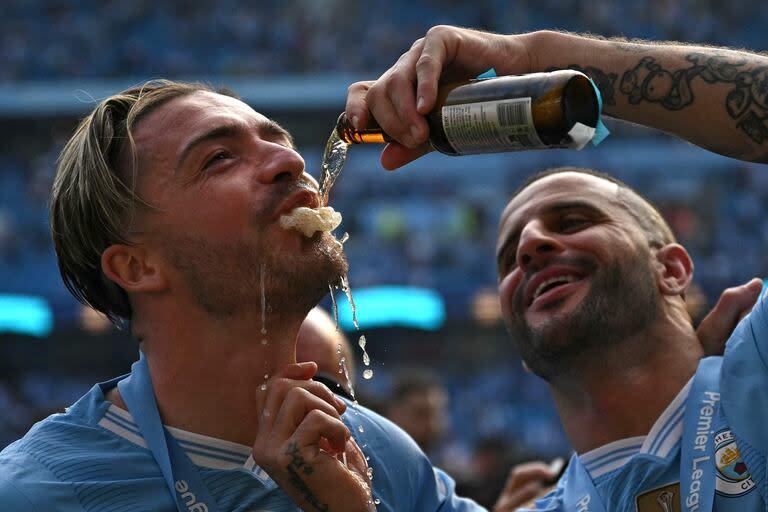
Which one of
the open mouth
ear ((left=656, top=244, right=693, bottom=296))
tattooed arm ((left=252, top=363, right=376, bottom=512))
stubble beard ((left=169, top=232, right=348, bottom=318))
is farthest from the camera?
ear ((left=656, top=244, right=693, bottom=296))

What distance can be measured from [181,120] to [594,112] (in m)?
1.33

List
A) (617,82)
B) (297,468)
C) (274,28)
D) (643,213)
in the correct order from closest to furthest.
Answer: (297,468), (617,82), (643,213), (274,28)

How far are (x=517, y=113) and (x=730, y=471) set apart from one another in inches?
47.9

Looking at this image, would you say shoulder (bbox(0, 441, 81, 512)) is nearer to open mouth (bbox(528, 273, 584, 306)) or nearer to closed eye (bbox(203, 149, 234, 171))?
closed eye (bbox(203, 149, 234, 171))

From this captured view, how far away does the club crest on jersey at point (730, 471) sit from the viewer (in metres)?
2.75

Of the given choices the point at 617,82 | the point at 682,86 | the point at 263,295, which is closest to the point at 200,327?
the point at 263,295

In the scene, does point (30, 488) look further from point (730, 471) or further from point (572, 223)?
point (572, 223)

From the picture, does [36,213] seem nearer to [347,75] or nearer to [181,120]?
[347,75]

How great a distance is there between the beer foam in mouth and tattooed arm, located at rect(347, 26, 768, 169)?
31cm

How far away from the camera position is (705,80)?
2703mm

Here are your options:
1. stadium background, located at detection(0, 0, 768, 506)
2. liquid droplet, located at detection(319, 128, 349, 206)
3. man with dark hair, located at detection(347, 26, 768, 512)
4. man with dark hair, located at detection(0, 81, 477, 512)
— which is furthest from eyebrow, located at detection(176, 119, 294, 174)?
stadium background, located at detection(0, 0, 768, 506)

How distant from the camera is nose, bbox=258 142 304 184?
291cm

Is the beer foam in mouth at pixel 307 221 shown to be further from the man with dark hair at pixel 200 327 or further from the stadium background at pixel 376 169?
the stadium background at pixel 376 169

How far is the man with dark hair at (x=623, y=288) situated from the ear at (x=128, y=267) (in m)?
0.83
